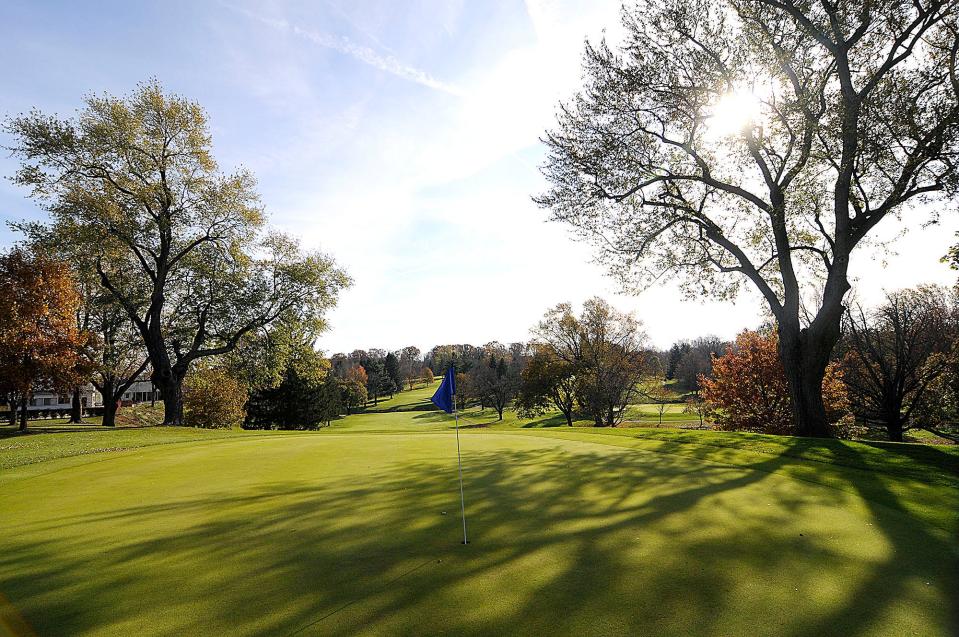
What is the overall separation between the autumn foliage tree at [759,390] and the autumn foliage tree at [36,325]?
31.8 metres

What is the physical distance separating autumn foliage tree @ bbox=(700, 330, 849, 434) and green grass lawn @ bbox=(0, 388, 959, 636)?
50.3 ft

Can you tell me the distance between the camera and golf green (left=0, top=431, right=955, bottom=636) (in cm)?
319

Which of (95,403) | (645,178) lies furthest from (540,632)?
(95,403)

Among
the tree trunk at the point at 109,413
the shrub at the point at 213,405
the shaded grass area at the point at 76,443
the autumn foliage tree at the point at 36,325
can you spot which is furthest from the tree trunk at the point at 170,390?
the shrub at the point at 213,405

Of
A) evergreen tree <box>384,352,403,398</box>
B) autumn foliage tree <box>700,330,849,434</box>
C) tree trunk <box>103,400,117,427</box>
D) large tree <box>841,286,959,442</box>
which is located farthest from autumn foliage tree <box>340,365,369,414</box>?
large tree <box>841,286,959,442</box>

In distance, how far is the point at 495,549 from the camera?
→ 4461mm

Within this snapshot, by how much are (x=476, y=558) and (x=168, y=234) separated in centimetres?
2579

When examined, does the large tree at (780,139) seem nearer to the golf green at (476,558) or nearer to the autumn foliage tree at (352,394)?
the golf green at (476,558)

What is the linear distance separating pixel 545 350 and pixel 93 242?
33833 millimetres

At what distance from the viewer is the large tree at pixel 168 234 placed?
21453 millimetres

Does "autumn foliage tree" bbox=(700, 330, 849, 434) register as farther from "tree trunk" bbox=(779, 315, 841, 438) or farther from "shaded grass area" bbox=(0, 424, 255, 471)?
"shaded grass area" bbox=(0, 424, 255, 471)

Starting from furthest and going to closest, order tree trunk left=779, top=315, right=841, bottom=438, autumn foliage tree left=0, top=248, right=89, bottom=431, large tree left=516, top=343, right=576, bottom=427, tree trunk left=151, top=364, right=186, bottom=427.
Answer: large tree left=516, top=343, right=576, bottom=427
tree trunk left=151, top=364, right=186, bottom=427
autumn foliage tree left=0, top=248, right=89, bottom=431
tree trunk left=779, top=315, right=841, bottom=438

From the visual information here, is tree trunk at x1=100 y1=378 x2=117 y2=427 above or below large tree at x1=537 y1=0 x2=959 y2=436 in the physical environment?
below

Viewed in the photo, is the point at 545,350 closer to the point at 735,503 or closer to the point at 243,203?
the point at 243,203
